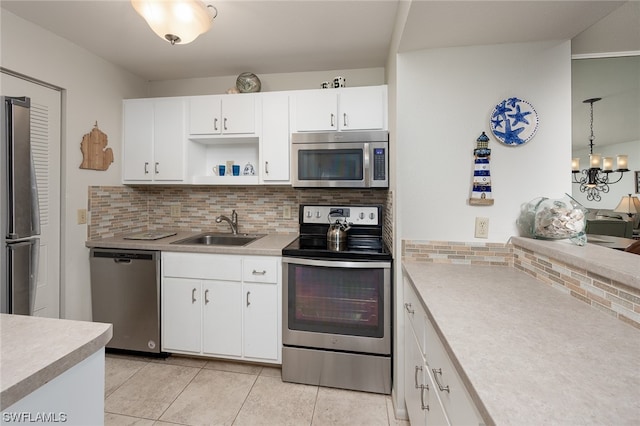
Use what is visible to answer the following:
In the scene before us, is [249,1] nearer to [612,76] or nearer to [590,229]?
[612,76]

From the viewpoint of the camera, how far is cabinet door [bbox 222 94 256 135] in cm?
233

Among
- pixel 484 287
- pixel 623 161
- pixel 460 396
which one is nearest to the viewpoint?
pixel 460 396

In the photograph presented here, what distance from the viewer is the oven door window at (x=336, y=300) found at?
1835 mm

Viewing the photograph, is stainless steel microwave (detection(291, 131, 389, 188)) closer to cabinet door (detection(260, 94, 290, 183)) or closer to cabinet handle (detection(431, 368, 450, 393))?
cabinet door (detection(260, 94, 290, 183))

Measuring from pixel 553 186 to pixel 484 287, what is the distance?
78 centimetres

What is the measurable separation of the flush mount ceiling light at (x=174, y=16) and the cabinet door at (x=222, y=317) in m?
1.58

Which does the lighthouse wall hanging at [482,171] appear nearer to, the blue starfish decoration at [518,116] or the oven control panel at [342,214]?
the blue starfish decoration at [518,116]

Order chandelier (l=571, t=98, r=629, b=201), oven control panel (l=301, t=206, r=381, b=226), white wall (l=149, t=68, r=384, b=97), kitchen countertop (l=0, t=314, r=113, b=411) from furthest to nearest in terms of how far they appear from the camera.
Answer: white wall (l=149, t=68, r=384, b=97)
oven control panel (l=301, t=206, r=381, b=226)
chandelier (l=571, t=98, r=629, b=201)
kitchen countertop (l=0, t=314, r=113, b=411)

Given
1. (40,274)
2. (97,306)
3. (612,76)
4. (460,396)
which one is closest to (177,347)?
(97,306)

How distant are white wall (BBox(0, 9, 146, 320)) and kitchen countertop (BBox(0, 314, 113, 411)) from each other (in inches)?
64.6

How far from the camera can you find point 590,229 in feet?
5.42

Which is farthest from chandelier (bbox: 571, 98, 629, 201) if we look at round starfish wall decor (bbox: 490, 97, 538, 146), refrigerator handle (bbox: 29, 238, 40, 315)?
refrigerator handle (bbox: 29, 238, 40, 315)

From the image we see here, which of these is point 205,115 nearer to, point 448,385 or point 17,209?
point 17,209

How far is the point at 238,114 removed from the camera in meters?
2.35
